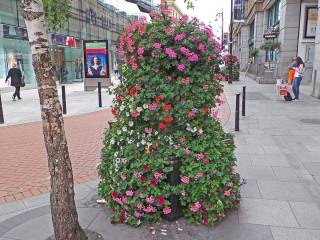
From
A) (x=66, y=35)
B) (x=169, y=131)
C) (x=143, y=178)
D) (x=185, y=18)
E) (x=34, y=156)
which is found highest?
(x=66, y=35)

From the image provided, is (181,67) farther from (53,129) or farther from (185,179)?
(53,129)

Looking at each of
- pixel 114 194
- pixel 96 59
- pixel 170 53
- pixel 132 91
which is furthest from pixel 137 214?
pixel 96 59

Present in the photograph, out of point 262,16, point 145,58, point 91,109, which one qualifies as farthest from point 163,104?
point 262,16

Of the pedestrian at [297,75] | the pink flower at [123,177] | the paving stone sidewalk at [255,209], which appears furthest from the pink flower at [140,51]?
the pedestrian at [297,75]

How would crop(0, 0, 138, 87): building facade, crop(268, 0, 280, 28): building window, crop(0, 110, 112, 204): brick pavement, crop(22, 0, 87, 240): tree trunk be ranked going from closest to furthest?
crop(22, 0, 87, 240): tree trunk, crop(0, 110, 112, 204): brick pavement, crop(0, 0, 138, 87): building facade, crop(268, 0, 280, 28): building window

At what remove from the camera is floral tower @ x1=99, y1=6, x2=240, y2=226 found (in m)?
3.50

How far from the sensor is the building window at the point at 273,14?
25391 millimetres

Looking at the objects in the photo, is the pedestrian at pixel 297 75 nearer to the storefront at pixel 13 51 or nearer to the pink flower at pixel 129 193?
the pink flower at pixel 129 193

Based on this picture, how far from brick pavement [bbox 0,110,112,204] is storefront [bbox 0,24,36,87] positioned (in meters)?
14.6

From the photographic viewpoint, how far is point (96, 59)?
1984 cm

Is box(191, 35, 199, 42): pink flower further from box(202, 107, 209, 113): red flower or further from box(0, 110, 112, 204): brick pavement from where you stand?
box(0, 110, 112, 204): brick pavement

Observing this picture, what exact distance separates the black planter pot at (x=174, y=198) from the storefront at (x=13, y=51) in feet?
68.2

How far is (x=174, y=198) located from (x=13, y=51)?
2298cm

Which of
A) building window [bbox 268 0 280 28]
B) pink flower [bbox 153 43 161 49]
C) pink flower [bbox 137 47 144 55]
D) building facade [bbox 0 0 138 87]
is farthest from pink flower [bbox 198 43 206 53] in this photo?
building window [bbox 268 0 280 28]
